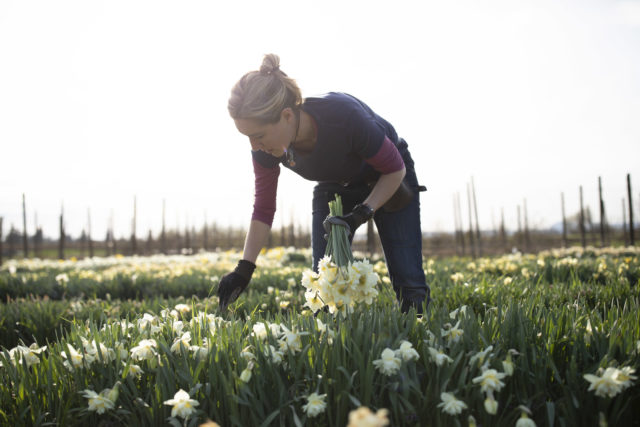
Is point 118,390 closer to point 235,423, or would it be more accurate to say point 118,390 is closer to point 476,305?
point 235,423

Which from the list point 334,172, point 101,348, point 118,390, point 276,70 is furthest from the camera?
point 334,172

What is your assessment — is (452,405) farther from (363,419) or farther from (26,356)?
(26,356)

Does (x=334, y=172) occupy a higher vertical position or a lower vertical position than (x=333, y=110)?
lower

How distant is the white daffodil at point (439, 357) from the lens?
5.14 feet

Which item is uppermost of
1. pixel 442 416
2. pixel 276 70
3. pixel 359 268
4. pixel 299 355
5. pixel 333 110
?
pixel 276 70

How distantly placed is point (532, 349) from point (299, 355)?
92 cm

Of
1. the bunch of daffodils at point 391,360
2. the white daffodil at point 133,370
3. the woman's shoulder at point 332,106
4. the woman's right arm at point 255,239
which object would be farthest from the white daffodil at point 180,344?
the woman's shoulder at point 332,106

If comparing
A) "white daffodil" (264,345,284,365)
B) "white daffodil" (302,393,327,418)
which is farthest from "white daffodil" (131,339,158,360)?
"white daffodil" (302,393,327,418)

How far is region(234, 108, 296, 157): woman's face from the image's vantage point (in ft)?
7.29

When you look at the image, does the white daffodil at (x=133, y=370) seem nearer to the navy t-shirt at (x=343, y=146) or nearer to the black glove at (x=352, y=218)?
the black glove at (x=352, y=218)

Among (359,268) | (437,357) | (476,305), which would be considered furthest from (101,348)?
(476,305)

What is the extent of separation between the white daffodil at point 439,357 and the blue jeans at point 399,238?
1.13 m

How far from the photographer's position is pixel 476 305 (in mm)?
3326

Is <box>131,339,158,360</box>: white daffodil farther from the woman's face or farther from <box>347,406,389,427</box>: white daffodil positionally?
<box>347,406,389,427</box>: white daffodil
